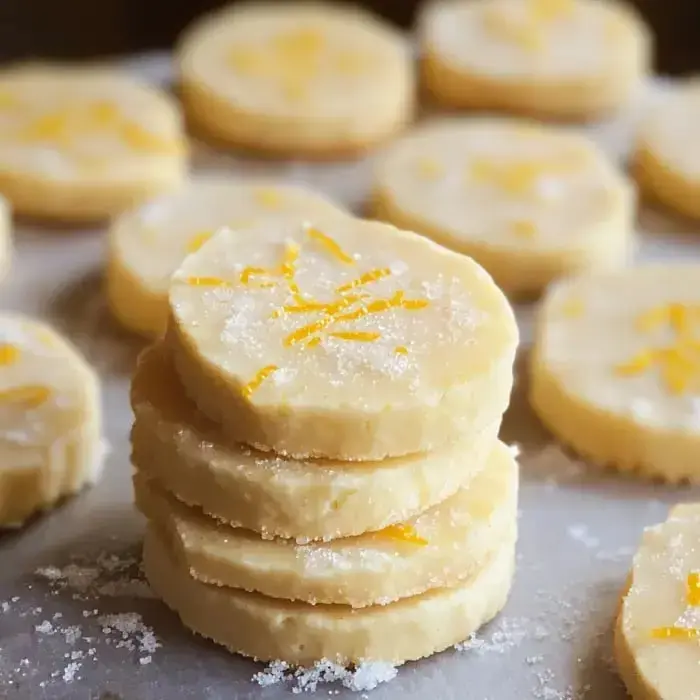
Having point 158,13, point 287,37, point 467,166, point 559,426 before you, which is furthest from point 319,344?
point 158,13

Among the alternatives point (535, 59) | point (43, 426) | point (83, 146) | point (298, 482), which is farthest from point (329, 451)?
point (535, 59)

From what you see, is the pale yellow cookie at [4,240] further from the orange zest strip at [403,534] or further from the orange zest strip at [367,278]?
the orange zest strip at [403,534]

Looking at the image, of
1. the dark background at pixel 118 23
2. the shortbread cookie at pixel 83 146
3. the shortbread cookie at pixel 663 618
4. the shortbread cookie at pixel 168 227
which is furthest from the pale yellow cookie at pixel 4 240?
the shortbread cookie at pixel 663 618

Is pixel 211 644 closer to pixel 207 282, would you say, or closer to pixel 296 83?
pixel 207 282

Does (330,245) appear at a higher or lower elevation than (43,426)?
higher

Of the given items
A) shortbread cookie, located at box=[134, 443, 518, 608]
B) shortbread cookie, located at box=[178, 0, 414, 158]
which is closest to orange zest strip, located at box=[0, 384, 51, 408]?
shortbread cookie, located at box=[134, 443, 518, 608]

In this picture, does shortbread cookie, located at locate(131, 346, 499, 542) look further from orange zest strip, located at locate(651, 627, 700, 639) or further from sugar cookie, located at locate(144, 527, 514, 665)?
orange zest strip, located at locate(651, 627, 700, 639)
